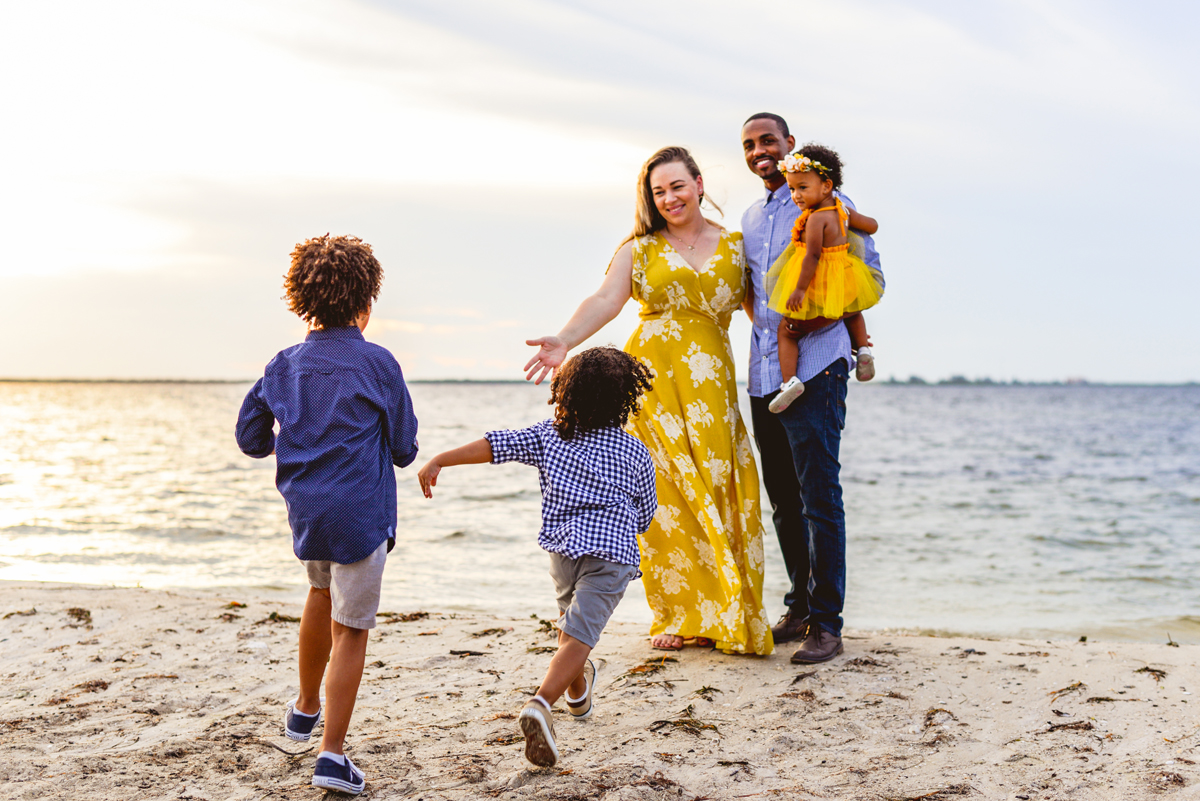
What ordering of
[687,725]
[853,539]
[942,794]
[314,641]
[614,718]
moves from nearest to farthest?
[942,794] → [314,641] → [687,725] → [614,718] → [853,539]

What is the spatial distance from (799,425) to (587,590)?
136cm

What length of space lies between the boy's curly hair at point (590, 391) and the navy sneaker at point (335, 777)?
1.19 metres

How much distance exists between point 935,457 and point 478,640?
57.1 feet

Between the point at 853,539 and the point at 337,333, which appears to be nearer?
the point at 337,333

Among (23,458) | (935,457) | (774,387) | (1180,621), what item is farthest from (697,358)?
(23,458)

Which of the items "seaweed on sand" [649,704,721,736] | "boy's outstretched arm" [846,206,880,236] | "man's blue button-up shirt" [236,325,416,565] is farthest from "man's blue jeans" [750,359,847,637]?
"man's blue button-up shirt" [236,325,416,565]

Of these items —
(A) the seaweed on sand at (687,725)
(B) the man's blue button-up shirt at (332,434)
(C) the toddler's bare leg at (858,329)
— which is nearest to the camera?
(B) the man's blue button-up shirt at (332,434)

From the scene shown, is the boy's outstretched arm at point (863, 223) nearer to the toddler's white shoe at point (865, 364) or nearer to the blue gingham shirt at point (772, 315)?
the blue gingham shirt at point (772, 315)

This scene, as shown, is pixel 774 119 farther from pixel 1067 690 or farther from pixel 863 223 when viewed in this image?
pixel 1067 690

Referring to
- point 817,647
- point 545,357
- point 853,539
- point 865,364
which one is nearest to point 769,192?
point 865,364

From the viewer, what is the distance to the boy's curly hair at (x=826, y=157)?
3.54 metres

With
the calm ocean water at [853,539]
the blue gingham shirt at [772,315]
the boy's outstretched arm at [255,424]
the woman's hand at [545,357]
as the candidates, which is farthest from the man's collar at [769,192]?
the calm ocean water at [853,539]

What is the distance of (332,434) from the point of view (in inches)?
93.6

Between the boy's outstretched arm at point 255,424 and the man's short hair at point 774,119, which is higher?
the man's short hair at point 774,119
